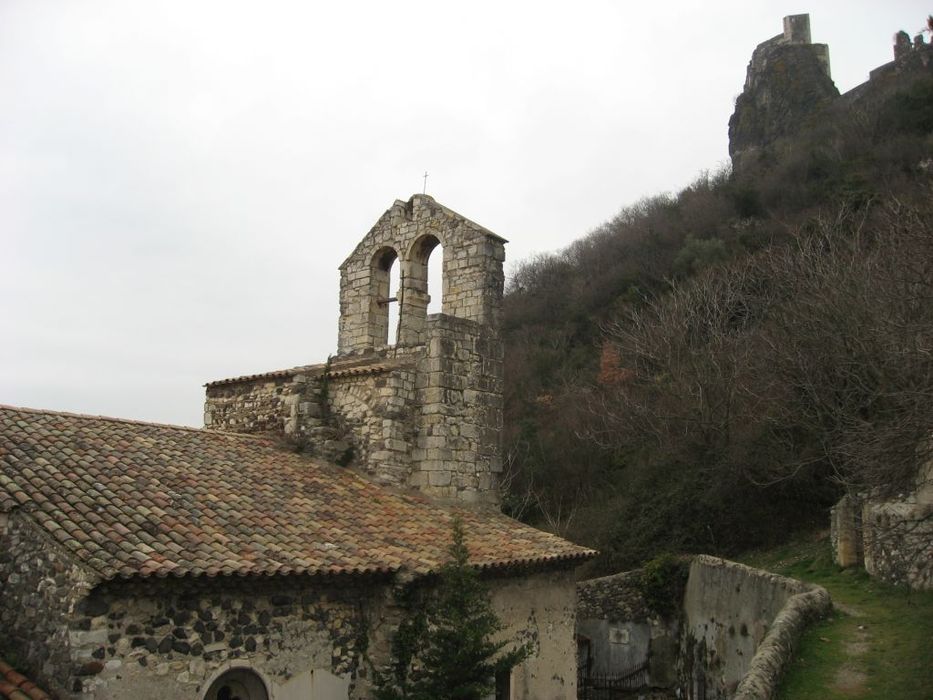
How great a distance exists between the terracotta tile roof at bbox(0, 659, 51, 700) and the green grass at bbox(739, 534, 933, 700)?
24.0 ft

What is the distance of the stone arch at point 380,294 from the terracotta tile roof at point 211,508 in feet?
8.35

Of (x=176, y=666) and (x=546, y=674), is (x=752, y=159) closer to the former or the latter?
(x=546, y=674)

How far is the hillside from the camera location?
41.7ft

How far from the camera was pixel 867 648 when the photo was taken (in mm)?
9891

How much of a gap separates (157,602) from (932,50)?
150 ft

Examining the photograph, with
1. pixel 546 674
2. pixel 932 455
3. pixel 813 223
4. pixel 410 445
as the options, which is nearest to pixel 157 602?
pixel 410 445

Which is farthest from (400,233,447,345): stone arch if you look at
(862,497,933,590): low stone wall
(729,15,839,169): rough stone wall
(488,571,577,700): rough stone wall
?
(729,15,839,169): rough stone wall

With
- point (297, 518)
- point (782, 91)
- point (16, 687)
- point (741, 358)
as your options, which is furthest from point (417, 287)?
point (782, 91)

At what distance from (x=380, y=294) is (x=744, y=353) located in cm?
1164

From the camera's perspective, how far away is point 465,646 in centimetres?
828

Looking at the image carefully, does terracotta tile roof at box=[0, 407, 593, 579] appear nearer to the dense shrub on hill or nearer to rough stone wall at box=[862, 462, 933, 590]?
rough stone wall at box=[862, 462, 933, 590]

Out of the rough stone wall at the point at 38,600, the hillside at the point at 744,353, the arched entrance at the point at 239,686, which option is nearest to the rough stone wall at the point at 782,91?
the hillside at the point at 744,353

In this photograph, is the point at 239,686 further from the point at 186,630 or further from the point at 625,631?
the point at 625,631

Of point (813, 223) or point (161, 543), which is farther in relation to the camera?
point (813, 223)
